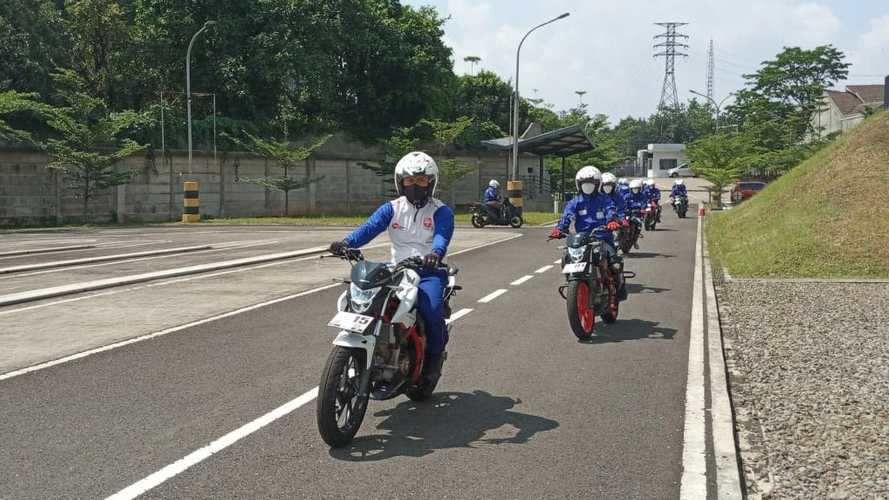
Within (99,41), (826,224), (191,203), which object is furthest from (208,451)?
(99,41)

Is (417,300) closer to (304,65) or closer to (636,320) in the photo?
(636,320)

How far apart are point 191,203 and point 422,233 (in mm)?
28868

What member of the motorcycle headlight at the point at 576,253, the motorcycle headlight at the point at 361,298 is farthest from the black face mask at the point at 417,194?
the motorcycle headlight at the point at 576,253

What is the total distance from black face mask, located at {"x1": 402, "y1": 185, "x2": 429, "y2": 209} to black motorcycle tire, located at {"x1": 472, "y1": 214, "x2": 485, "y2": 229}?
23.7 m

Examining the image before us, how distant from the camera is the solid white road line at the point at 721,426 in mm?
4504

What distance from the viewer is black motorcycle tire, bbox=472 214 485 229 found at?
29734 millimetres

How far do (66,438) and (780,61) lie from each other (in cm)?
7377

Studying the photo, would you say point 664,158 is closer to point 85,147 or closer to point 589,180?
point 85,147

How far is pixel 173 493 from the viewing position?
4.27 metres

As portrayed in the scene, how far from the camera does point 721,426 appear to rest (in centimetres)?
562

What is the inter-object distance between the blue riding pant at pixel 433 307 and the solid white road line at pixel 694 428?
1714 mm

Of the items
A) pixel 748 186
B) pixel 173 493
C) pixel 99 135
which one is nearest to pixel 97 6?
pixel 99 135

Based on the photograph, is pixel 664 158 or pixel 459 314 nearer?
pixel 459 314

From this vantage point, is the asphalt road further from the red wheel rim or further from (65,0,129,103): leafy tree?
(65,0,129,103): leafy tree
